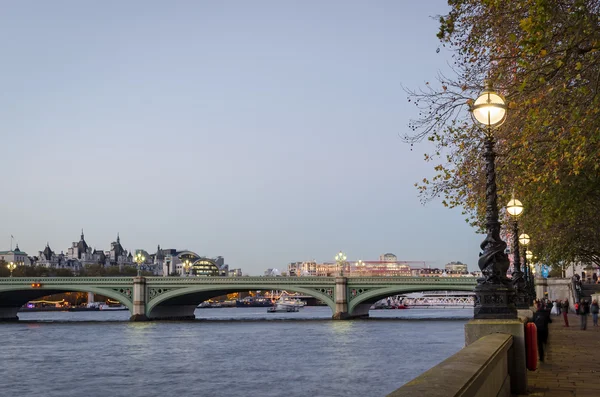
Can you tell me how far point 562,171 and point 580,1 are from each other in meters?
9.91

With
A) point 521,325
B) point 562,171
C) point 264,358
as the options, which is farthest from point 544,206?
point 264,358

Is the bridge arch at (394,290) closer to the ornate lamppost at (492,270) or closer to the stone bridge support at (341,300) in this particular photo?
the stone bridge support at (341,300)

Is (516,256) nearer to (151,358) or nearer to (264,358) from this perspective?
(264,358)

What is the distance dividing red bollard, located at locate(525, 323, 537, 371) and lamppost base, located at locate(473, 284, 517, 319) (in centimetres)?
162

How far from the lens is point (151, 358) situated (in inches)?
2057

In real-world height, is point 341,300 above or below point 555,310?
above

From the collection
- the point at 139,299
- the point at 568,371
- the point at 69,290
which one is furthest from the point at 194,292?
the point at 568,371

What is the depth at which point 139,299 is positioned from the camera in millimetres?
92938

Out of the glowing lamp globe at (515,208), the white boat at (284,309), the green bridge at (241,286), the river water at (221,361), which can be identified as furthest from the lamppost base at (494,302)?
the white boat at (284,309)

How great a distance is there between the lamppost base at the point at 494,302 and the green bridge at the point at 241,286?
72.5m

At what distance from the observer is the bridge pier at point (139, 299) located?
300 feet

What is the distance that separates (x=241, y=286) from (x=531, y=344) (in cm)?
7596

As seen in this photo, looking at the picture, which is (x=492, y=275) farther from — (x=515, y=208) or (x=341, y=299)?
(x=341, y=299)

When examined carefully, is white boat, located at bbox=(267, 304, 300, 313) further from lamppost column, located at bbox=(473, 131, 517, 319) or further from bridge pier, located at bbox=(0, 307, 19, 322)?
lamppost column, located at bbox=(473, 131, 517, 319)
